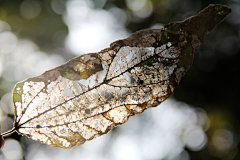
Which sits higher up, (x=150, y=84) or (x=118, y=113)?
(x=150, y=84)

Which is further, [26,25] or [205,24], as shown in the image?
[26,25]

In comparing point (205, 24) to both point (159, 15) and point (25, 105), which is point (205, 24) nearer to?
point (25, 105)

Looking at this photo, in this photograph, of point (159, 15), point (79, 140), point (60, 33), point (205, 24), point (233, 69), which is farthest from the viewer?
point (60, 33)

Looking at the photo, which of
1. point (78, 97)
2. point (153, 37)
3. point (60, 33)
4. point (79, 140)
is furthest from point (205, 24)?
point (60, 33)

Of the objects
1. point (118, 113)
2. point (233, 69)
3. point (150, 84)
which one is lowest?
point (233, 69)

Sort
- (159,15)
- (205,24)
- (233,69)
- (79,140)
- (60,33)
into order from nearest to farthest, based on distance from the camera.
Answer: (205,24), (79,140), (233,69), (159,15), (60,33)

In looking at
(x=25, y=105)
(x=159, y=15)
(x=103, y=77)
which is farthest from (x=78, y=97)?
(x=159, y=15)
